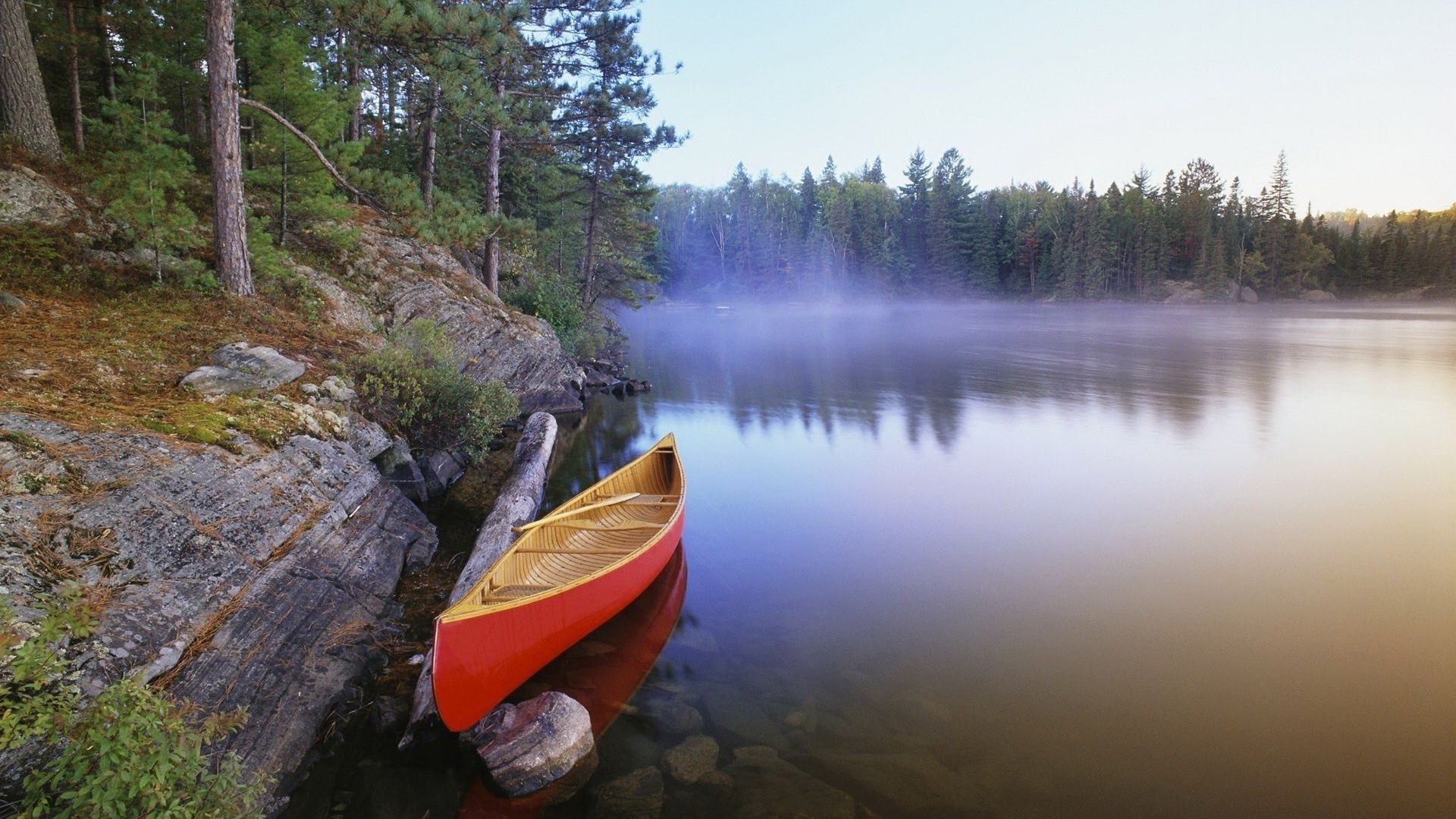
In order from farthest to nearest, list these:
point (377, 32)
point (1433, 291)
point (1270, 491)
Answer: point (1433, 291)
point (1270, 491)
point (377, 32)

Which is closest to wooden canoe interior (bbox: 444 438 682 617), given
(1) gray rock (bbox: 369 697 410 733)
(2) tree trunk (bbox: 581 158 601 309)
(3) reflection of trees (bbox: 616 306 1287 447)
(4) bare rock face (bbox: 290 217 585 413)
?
(1) gray rock (bbox: 369 697 410 733)

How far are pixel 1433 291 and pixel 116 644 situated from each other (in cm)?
8068

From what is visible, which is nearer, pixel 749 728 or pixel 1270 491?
pixel 749 728

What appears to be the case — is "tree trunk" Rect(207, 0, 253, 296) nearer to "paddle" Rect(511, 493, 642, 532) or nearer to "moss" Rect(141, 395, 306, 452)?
"moss" Rect(141, 395, 306, 452)

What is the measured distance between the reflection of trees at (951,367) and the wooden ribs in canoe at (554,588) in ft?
28.1

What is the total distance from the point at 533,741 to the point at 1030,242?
7289 cm

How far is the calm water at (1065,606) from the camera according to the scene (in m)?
4.70

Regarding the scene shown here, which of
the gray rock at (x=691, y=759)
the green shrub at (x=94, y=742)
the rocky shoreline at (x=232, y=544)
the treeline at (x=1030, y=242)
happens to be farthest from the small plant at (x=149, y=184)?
the treeline at (x=1030, y=242)

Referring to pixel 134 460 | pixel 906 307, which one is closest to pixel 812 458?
pixel 134 460

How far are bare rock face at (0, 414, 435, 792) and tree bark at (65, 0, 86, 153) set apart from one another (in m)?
9.57

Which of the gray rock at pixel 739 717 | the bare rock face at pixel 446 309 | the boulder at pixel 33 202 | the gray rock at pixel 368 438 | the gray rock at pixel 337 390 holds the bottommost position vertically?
the gray rock at pixel 739 717

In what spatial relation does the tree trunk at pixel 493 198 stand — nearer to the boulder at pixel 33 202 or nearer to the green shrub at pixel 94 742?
the boulder at pixel 33 202

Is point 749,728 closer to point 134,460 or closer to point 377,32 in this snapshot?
point 134,460

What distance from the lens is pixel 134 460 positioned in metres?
4.83
